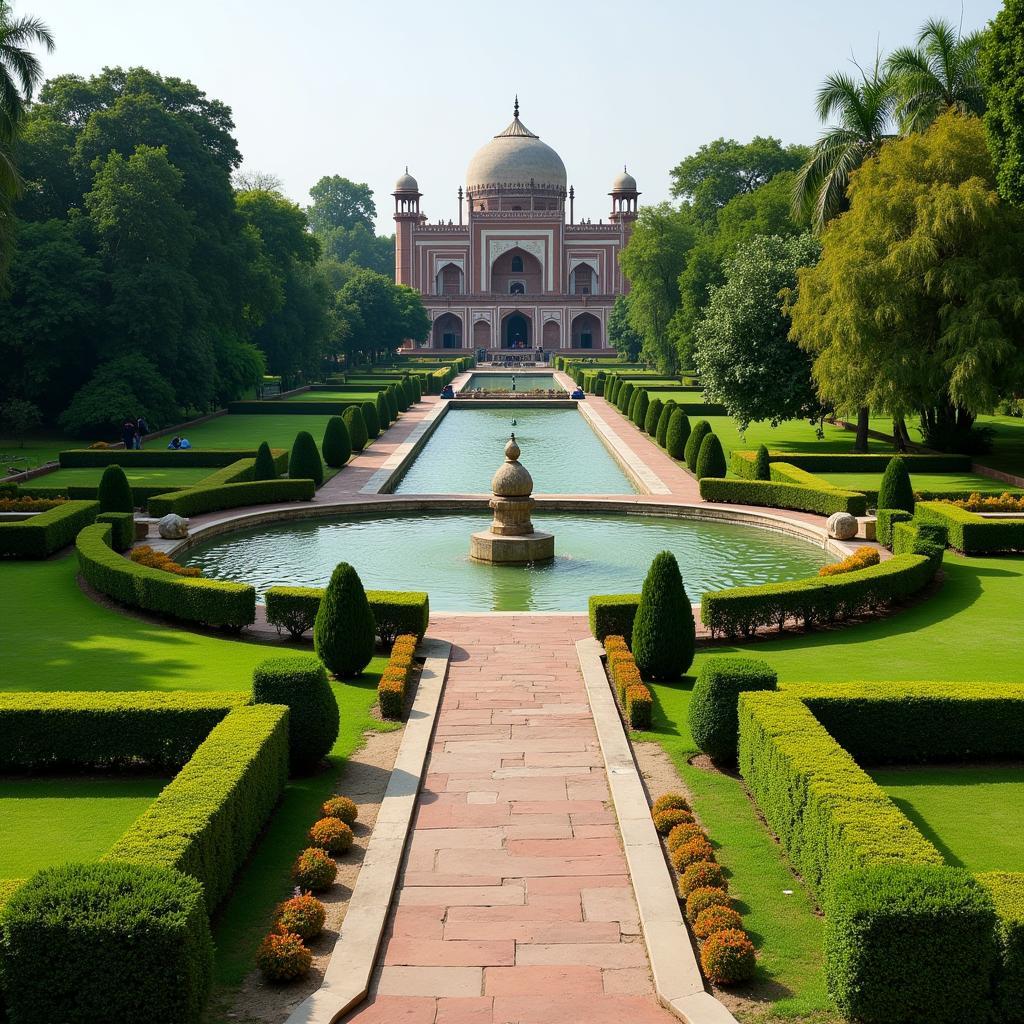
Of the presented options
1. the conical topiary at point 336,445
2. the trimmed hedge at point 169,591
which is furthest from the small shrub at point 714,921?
the conical topiary at point 336,445

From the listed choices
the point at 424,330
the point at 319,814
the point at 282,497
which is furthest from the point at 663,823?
the point at 424,330

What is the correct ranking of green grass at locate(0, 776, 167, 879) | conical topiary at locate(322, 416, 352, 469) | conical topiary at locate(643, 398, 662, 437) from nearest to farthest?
green grass at locate(0, 776, 167, 879), conical topiary at locate(322, 416, 352, 469), conical topiary at locate(643, 398, 662, 437)

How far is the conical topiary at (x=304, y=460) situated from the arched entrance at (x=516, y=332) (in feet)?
204

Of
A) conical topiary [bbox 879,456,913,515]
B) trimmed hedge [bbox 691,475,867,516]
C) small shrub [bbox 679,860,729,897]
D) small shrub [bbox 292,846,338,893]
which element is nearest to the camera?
small shrub [bbox 679,860,729,897]

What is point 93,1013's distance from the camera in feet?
16.6

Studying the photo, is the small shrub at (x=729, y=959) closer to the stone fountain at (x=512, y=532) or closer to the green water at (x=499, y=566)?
the green water at (x=499, y=566)

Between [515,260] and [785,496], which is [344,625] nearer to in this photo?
[785,496]

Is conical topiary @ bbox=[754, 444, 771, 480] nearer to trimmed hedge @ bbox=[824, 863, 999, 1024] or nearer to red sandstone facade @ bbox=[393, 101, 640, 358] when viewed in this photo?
trimmed hedge @ bbox=[824, 863, 999, 1024]

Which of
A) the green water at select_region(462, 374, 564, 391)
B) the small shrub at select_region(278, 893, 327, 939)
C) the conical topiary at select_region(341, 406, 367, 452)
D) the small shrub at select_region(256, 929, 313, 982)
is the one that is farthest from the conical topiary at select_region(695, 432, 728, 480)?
the green water at select_region(462, 374, 564, 391)

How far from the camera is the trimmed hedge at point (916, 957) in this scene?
516 centimetres

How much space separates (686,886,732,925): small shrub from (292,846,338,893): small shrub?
1898 millimetres

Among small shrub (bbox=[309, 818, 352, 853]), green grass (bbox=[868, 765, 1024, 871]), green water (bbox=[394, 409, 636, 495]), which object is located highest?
small shrub (bbox=[309, 818, 352, 853])

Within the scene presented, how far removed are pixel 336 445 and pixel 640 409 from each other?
11.0m

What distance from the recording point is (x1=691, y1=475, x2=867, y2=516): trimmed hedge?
63.4 ft
